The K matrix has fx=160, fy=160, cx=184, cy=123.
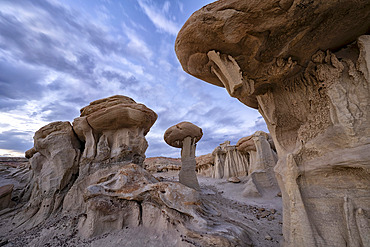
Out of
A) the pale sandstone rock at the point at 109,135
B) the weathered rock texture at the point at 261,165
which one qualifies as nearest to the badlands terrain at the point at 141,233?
the weathered rock texture at the point at 261,165

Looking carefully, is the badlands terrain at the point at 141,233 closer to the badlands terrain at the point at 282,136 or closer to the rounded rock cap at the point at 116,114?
the badlands terrain at the point at 282,136

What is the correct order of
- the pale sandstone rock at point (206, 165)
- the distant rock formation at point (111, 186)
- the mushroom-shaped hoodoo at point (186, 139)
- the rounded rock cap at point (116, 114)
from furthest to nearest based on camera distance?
1. the pale sandstone rock at point (206, 165)
2. the mushroom-shaped hoodoo at point (186, 139)
3. the rounded rock cap at point (116, 114)
4. the distant rock formation at point (111, 186)

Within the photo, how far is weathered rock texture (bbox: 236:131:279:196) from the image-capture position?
30.6ft

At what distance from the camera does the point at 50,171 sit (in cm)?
800

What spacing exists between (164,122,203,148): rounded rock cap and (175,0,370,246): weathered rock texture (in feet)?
22.9

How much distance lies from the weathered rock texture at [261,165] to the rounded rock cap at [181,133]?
418cm

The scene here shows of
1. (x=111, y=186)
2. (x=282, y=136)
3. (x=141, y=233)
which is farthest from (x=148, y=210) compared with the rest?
(x=282, y=136)

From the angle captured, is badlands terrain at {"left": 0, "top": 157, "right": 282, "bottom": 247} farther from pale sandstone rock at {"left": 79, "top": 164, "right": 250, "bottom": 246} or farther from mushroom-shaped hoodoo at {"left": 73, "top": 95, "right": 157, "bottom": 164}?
mushroom-shaped hoodoo at {"left": 73, "top": 95, "right": 157, "bottom": 164}

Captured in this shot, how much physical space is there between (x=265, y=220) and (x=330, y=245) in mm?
3332

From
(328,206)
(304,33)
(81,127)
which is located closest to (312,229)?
(328,206)

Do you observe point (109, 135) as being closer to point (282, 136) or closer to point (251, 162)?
point (282, 136)

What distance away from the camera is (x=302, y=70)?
3.58 meters

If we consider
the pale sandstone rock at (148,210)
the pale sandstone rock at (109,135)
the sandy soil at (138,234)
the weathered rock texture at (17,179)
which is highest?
the pale sandstone rock at (109,135)

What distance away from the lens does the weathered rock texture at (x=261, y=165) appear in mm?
9320
